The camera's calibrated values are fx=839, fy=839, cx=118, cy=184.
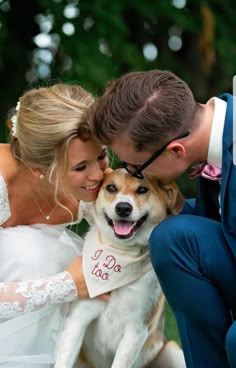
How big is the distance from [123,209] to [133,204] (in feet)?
0.15

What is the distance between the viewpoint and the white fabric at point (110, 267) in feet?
10.3

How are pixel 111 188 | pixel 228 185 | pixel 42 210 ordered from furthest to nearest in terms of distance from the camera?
pixel 42 210
pixel 111 188
pixel 228 185

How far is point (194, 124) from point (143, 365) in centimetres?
112

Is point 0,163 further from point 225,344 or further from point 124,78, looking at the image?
point 225,344

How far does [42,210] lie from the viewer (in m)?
3.51

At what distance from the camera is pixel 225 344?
106 inches

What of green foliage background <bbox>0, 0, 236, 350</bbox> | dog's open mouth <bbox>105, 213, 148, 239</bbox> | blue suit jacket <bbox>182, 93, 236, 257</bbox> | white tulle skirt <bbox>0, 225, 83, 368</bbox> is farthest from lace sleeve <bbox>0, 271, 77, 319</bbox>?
green foliage background <bbox>0, 0, 236, 350</bbox>

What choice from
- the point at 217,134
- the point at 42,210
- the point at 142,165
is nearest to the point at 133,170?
the point at 142,165

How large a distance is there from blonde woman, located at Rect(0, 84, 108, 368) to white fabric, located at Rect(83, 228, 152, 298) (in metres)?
0.04

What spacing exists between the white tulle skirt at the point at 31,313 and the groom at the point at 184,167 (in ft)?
2.05

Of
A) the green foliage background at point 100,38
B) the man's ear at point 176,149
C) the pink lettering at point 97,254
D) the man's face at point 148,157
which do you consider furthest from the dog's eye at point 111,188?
the green foliage background at point 100,38

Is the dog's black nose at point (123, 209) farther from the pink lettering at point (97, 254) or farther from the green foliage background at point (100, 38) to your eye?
the green foliage background at point (100, 38)

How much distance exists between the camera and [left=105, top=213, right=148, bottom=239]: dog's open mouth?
3143 mm

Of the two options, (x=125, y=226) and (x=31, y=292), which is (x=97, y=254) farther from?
(x=31, y=292)
